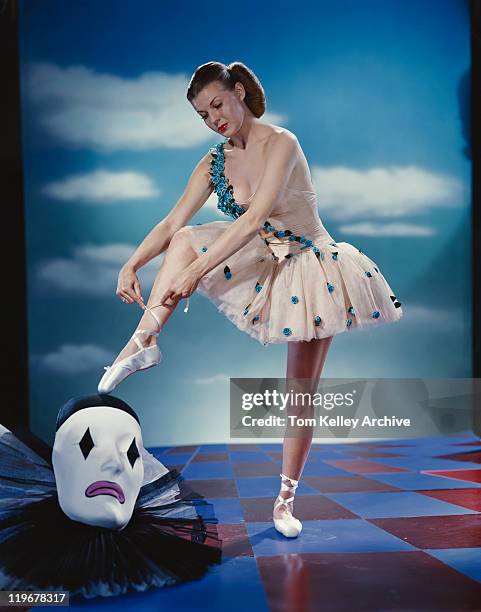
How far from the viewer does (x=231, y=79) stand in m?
2.25

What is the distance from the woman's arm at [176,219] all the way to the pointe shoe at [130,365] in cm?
31

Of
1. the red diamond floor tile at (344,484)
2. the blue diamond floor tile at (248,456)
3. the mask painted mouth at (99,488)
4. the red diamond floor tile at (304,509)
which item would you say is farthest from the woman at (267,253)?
the blue diamond floor tile at (248,456)

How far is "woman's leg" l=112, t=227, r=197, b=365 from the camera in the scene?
6.58 feet

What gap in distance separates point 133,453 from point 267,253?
93 cm

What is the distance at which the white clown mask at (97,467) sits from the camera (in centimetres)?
178

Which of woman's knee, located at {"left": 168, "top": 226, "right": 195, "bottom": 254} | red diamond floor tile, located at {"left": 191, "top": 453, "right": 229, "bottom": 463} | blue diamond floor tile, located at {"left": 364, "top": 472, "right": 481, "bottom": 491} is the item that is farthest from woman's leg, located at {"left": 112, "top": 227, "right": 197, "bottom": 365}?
red diamond floor tile, located at {"left": 191, "top": 453, "right": 229, "bottom": 463}

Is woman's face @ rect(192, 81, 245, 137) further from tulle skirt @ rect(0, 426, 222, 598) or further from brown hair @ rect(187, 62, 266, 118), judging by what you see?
tulle skirt @ rect(0, 426, 222, 598)

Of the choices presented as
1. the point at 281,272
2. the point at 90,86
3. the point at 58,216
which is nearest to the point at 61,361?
the point at 58,216

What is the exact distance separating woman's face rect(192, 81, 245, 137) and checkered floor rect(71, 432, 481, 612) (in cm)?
144

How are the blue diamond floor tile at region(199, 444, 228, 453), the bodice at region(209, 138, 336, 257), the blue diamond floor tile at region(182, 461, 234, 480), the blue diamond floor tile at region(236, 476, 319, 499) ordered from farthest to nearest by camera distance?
1. the blue diamond floor tile at region(199, 444, 228, 453)
2. the blue diamond floor tile at region(182, 461, 234, 480)
3. the blue diamond floor tile at region(236, 476, 319, 499)
4. the bodice at region(209, 138, 336, 257)

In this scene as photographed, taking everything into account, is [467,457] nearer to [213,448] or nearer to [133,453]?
[213,448]

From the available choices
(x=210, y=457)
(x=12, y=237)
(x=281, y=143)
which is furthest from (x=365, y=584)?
(x=12, y=237)

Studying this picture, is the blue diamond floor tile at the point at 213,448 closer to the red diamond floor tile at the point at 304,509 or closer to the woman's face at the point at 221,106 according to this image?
the red diamond floor tile at the point at 304,509

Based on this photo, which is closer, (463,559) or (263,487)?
(463,559)
